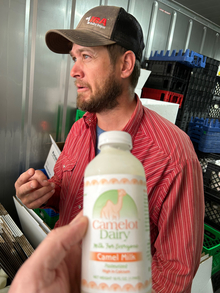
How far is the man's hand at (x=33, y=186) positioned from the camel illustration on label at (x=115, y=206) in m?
0.47

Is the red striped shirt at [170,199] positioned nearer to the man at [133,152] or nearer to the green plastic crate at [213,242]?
the man at [133,152]

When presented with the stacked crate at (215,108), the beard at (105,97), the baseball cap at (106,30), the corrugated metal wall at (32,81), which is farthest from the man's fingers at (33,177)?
the stacked crate at (215,108)

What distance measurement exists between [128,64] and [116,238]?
0.92 metres

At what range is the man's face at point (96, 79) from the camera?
1.05 m

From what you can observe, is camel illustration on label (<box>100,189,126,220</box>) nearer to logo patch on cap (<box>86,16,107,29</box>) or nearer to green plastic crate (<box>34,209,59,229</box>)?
logo patch on cap (<box>86,16,107,29</box>)

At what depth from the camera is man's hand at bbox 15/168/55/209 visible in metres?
0.85

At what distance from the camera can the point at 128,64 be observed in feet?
3.66

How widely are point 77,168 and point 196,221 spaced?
0.57m

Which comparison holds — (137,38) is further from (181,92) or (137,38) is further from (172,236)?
(181,92)

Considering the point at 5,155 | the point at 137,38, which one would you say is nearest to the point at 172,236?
the point at 137,38

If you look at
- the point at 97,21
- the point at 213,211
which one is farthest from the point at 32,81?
the point at 213,211

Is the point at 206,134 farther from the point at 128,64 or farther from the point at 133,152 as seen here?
the point at 133,152

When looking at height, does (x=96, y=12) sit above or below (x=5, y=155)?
above

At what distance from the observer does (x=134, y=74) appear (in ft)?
3.88
